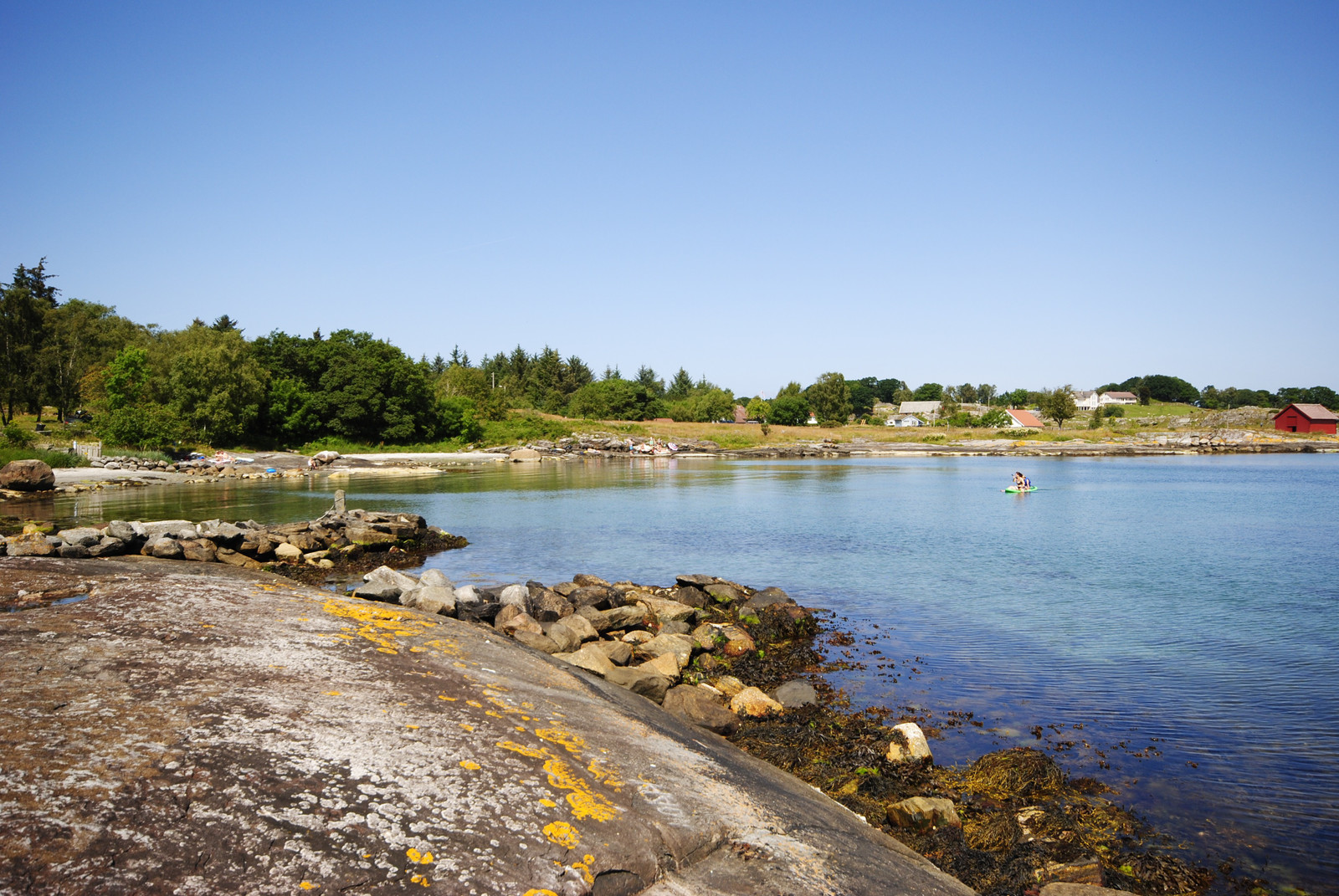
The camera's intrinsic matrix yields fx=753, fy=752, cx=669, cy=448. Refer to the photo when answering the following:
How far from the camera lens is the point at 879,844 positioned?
6.55 m

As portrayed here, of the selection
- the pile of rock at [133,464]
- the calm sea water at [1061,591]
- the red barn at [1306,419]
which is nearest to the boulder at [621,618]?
the calm sea water at [1061,591]

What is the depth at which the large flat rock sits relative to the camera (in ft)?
12.4

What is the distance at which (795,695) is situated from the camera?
11.3 meters

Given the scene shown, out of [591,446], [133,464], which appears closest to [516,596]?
[133,464]

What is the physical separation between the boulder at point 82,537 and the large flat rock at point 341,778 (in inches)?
372

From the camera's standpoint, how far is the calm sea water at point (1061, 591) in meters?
9.38

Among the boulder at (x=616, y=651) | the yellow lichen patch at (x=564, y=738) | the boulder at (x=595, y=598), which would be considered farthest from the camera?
the boulder at (x=595, y=598)

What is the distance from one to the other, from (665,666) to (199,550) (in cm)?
1134

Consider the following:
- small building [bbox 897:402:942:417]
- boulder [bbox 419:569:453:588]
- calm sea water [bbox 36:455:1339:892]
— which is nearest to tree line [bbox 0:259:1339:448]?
calm sea water [bbox 36:455:1339:892]

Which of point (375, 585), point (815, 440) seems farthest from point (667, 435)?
point (375, 585)

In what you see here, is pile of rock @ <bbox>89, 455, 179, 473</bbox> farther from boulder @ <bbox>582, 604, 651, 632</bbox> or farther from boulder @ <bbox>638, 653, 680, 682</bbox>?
boulder @ <bbox>638, 653, 680, 682</bbox>

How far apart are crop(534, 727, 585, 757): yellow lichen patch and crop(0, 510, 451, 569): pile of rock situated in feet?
38.3

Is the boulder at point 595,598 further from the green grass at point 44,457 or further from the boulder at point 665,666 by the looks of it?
the green grass at point 44,457

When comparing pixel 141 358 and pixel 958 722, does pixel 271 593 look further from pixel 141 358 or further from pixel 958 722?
pixel 141 358
